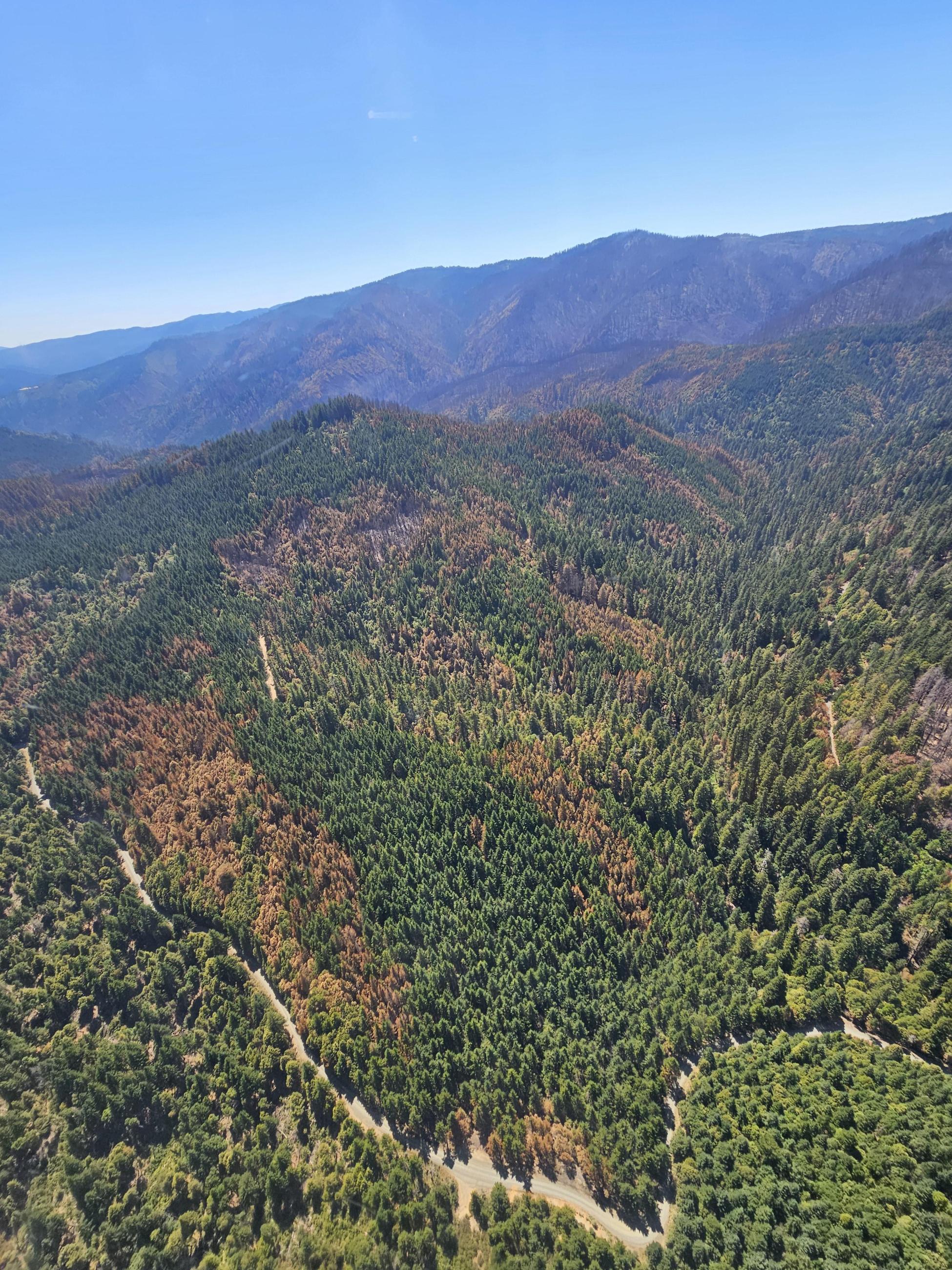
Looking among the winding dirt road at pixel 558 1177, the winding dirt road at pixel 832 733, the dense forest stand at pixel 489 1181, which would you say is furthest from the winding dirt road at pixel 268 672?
the winding dirt road at pixel 832 733

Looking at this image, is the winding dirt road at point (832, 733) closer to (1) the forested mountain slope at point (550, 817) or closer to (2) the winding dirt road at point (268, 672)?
(1) the forested mountain slope at point (550, 817)

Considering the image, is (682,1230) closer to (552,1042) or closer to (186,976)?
(552,1042)

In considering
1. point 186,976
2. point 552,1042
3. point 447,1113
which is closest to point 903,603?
point 552,1042

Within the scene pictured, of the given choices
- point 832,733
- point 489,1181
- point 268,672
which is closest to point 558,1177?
point 489,1181

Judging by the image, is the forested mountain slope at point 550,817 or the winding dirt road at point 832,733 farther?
the winding dirt road at point 832,733

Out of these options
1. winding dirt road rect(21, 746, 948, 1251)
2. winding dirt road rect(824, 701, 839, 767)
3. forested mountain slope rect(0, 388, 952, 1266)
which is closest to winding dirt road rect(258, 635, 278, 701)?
forested mountain slope rect(0, 388, 952, 1266)

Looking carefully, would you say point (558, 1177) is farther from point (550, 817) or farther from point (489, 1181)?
point (550, 817)
